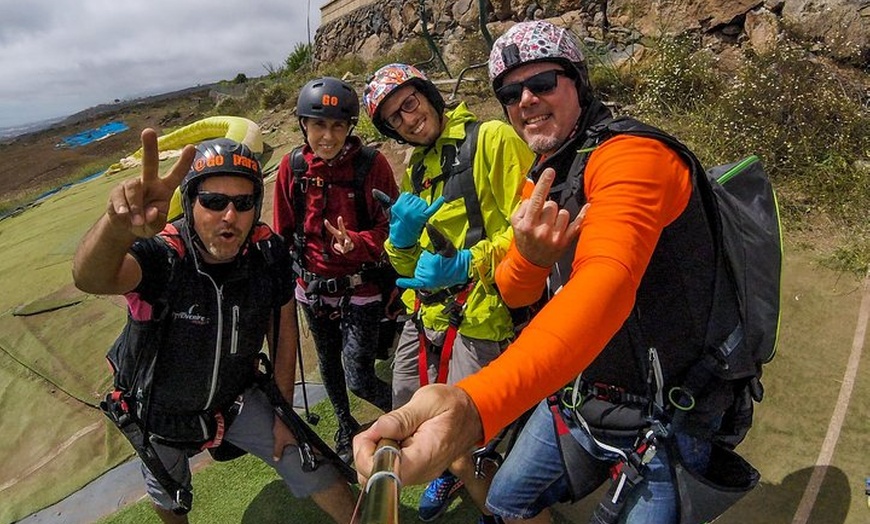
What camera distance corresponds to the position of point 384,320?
374 centimetres

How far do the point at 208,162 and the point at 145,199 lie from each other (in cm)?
74

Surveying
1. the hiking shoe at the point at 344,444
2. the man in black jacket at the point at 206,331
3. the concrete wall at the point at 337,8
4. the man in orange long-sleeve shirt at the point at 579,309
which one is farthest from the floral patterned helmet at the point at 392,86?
the concrete wall at the point at 337,8

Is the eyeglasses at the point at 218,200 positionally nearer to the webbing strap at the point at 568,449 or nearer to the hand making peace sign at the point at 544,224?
the hand making peace sign at the point at 544,224

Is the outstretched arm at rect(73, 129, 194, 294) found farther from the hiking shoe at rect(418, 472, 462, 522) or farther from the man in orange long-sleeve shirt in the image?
the hiking shoe at rect(418, 472, 462, 522)

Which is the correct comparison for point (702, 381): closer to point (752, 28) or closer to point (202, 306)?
point (202, 306)

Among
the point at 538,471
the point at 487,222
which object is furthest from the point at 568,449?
the point at 487,222

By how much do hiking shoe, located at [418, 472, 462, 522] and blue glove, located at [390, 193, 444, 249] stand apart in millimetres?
1437

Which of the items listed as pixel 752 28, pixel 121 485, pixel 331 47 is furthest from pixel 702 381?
pixel 331 47

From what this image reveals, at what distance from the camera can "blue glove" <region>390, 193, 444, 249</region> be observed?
2561 millimetres

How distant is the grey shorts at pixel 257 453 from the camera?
292 cm

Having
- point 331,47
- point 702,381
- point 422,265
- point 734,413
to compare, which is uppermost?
point 331,47

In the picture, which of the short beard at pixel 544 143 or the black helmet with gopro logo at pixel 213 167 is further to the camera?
the black helmet with gopro logo at pixel 213 167

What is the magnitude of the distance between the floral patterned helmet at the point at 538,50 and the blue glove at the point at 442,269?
2.72ft

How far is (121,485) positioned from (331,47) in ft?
71.4
